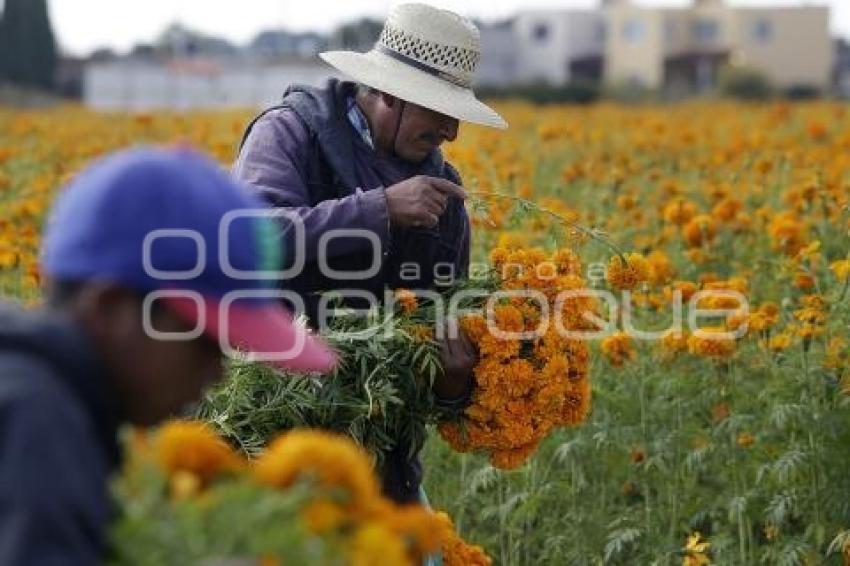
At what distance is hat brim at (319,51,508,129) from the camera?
12.9ft

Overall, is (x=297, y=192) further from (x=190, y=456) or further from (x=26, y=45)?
(x=26, y=45)

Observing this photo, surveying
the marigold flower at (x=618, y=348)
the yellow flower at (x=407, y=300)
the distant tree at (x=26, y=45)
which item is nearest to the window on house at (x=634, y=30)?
the distant tree at (x=26, y=45)

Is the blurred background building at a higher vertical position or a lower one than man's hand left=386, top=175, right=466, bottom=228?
lower

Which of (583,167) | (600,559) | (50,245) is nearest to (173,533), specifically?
(50,245)

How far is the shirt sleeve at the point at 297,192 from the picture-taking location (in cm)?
373

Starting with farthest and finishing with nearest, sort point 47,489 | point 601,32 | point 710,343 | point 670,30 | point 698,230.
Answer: point 601,32
point 670,30
point 698,230
point 710,343
point 47,489

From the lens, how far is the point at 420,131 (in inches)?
157

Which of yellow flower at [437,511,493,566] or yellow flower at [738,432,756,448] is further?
yellow flower at [738,432,756,448]

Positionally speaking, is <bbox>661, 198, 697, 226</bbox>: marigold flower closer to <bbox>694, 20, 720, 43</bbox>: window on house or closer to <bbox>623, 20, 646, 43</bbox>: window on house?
<bbox>623, 20, 646, 43</bbox>: window on house

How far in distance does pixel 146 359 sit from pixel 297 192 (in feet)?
6.76

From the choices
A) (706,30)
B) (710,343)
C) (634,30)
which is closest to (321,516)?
(710,343)

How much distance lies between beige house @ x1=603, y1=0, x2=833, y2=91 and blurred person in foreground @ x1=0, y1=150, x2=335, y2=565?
208 feet

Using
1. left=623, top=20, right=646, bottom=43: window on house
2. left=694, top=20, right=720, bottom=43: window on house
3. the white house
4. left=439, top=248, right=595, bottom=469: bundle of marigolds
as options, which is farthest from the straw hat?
left=694, top=20, right=720, bottom=43: window on house

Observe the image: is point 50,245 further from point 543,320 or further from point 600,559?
point 600,559
